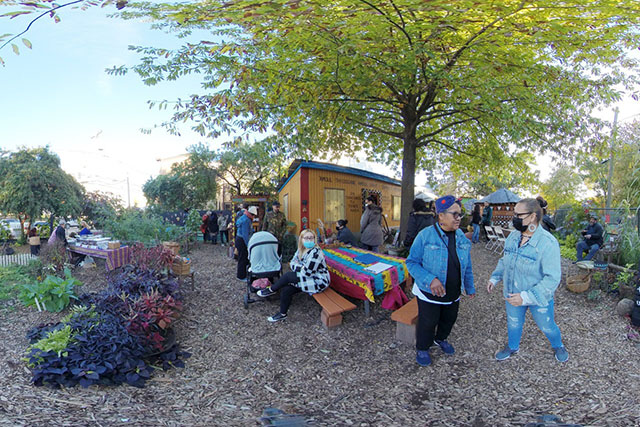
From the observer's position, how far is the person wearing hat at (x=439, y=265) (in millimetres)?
2950

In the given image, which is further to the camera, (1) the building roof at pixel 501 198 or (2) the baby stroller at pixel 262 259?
(1) the building roof at pixel 501 198

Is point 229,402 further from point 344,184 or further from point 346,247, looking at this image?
point 344,184

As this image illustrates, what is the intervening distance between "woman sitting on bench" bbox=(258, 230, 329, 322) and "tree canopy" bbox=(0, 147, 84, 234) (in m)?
15.1

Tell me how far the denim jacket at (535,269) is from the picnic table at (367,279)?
1.49 meters

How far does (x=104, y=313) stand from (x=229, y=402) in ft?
6.11

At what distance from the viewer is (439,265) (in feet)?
9.71

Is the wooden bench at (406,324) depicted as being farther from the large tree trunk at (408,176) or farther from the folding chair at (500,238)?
the folding chair at (500,238)

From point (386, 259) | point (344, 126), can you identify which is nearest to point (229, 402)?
point (386, 259)

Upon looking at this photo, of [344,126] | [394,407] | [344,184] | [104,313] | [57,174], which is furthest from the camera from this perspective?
[57,174]

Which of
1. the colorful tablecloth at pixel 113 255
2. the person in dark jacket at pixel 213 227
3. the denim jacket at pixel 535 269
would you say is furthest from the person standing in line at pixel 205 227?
the denim jacket at pixel 535 269

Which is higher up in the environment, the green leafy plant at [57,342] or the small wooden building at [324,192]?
the small wooden building at [324,192]

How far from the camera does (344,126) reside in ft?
24.3

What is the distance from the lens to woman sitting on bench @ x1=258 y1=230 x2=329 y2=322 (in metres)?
4.27

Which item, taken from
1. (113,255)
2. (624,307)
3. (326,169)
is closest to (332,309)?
(624,307)
